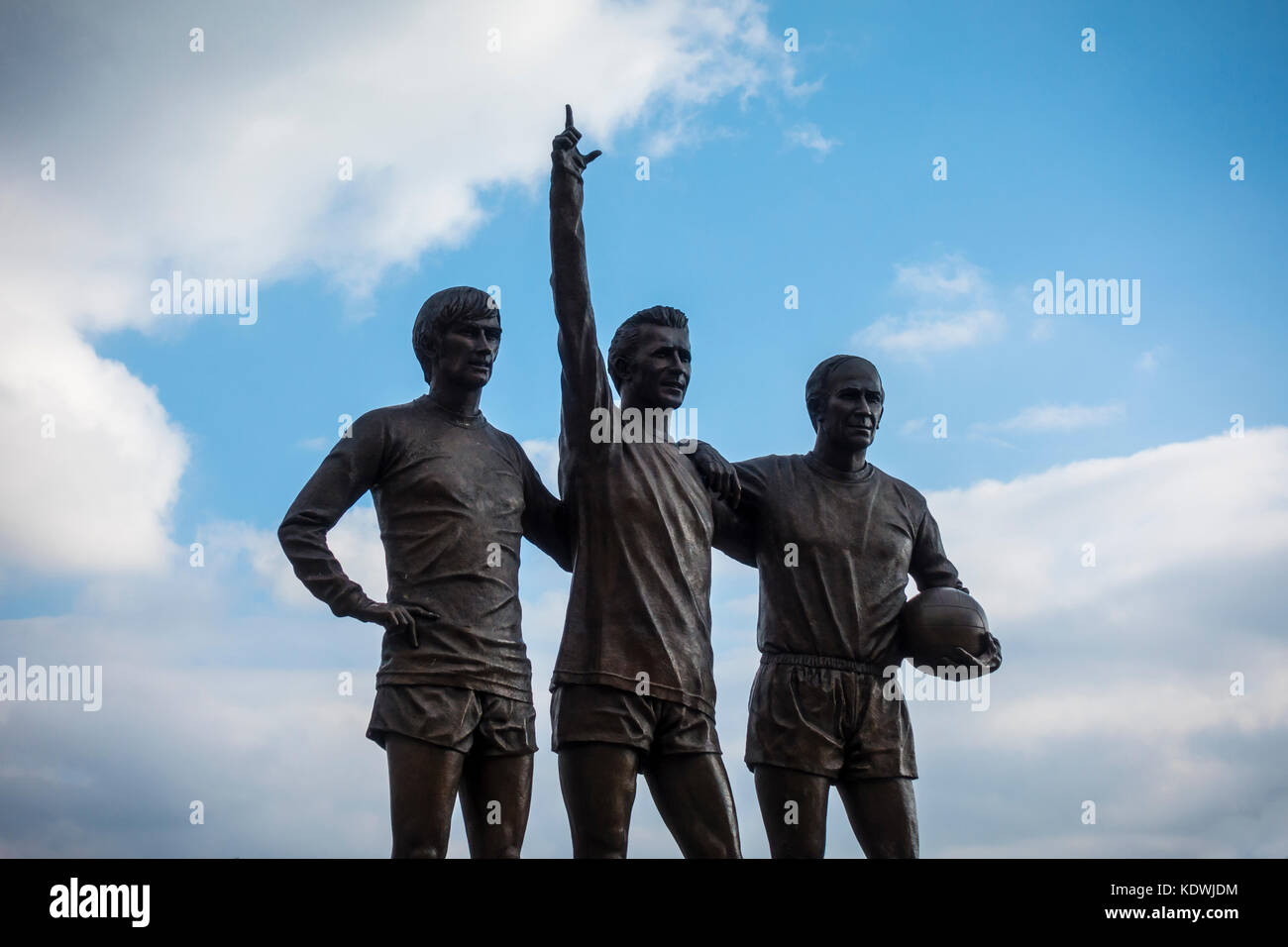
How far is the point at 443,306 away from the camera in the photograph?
9266mm

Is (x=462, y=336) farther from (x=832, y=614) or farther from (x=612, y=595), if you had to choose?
(x=832, y=614)

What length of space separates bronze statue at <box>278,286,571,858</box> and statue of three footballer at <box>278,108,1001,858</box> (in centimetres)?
1

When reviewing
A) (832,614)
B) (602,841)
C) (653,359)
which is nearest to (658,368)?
(653,359)

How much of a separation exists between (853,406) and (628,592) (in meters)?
2.06

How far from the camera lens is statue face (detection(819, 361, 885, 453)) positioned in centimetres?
1020

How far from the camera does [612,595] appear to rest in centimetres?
897

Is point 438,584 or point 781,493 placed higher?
point 781,493

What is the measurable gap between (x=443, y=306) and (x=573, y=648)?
1.96 m

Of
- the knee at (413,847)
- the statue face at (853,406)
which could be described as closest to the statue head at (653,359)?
the statue face at (853,406)

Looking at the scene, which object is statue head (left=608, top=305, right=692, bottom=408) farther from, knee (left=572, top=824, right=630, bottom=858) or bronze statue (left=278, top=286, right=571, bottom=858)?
knee (left=572, top=824, right=630, bottom=858)

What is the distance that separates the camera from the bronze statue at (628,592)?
8664mm
